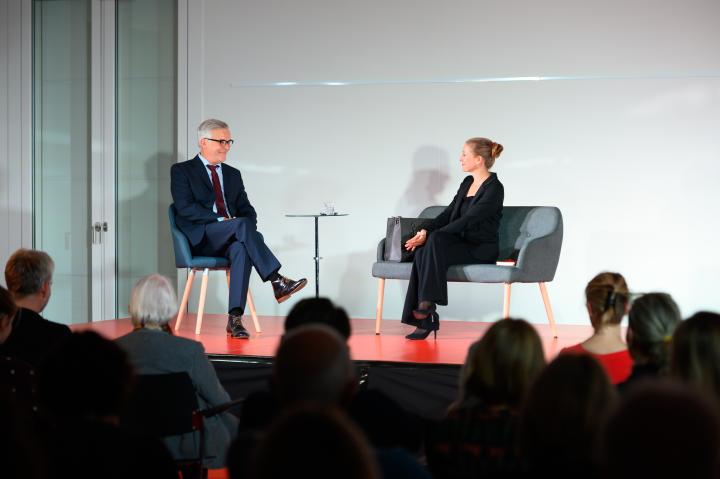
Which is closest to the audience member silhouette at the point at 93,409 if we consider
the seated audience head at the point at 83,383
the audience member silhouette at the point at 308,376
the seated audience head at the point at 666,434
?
Result: the seated audience head at the point at 83,383

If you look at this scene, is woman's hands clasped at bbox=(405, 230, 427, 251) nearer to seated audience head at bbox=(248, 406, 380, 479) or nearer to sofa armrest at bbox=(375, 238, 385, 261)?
sofa armrest at bbox=(375, 238, 385, 261)

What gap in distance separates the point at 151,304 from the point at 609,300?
144 centimetres

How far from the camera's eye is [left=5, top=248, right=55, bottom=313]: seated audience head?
3291 mm

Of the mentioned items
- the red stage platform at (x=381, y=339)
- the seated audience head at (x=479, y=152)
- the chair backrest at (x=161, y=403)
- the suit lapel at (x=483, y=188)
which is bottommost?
the red stage platform at (x=381, y=339)

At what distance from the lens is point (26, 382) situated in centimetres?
262

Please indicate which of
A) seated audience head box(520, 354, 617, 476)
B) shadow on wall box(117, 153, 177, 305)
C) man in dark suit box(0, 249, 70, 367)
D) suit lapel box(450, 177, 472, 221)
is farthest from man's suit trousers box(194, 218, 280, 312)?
seated audience head box(520, 354, 617, 476)

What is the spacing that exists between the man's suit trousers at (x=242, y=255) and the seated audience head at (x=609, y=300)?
9.45 feet

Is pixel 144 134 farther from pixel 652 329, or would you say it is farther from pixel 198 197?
pixel 652 329

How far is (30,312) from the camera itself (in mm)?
3154

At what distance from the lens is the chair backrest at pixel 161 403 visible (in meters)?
2.81

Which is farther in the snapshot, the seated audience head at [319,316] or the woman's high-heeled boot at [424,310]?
the woman's high-heeled boot at [424,310]

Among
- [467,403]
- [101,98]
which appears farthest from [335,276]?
[467,403]

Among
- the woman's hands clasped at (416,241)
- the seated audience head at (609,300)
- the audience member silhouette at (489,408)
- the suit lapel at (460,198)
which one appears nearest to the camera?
the audience member silhouette at (489,408)

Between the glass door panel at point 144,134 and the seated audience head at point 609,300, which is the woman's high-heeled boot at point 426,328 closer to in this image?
the seated audience head at point 609,300
